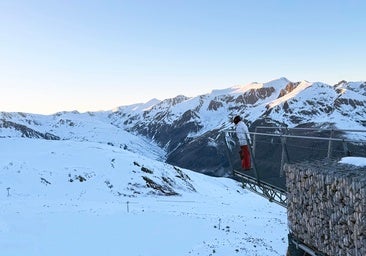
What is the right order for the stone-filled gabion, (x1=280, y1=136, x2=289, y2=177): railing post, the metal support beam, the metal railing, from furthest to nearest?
the metal support beam
(x1=280, y1=136, x2=289, y2=177): railing post
the metal railing
the stone-filled gabion

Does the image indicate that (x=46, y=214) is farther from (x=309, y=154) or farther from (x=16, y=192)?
(x=309, y=154)

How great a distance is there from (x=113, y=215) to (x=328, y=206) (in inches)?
804

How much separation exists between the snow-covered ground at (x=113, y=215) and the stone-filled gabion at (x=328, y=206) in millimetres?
10221

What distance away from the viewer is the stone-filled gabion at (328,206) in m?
10.3

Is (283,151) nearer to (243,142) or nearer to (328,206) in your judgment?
(243,142)

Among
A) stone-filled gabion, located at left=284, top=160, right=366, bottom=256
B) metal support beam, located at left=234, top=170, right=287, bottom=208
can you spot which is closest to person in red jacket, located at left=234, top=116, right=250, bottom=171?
metal support beam, located at left=234, top=170, right=287, bottom=208

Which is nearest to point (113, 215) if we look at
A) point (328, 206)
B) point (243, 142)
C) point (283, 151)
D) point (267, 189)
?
point (267, 189)

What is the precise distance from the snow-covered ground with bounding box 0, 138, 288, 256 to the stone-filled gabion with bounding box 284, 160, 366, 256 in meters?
10.2

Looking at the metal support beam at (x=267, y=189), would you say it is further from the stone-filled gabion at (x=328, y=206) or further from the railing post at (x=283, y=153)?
the stone-filled gabion at (x=328, y=206)

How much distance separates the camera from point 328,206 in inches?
467

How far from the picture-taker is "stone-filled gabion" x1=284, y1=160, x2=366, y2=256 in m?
10.3

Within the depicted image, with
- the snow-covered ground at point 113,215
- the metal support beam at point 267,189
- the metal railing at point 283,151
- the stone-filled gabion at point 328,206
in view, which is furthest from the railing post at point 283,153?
the snow-covered ground at point 113,215

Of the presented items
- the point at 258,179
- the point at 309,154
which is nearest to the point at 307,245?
the point at 309,154

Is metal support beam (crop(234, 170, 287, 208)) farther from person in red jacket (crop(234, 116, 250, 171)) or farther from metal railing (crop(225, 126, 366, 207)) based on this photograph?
person in red jacket (crop(234, 116, 250, 171))
